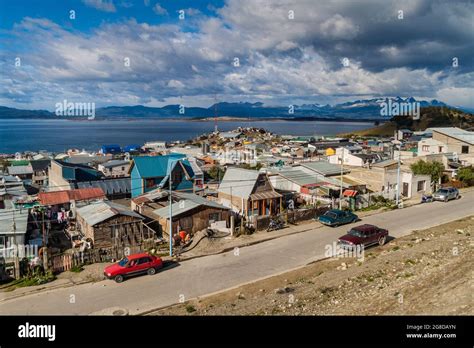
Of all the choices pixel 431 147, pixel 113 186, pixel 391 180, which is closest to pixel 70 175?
pixel 113 186

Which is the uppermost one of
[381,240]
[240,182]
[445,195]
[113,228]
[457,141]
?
[457,141]

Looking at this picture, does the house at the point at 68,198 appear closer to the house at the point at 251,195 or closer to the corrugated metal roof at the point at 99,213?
the corrugated metal roof at the point at 99,213

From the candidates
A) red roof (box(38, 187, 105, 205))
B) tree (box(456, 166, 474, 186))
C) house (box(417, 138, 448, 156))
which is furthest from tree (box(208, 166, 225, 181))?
house (box(417, 138, 448, 156))

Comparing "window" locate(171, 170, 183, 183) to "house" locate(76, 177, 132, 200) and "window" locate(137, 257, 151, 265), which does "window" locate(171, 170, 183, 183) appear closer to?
"house" locate(76, 177, 132, 200)

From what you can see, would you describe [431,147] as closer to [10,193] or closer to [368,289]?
[368,289]
